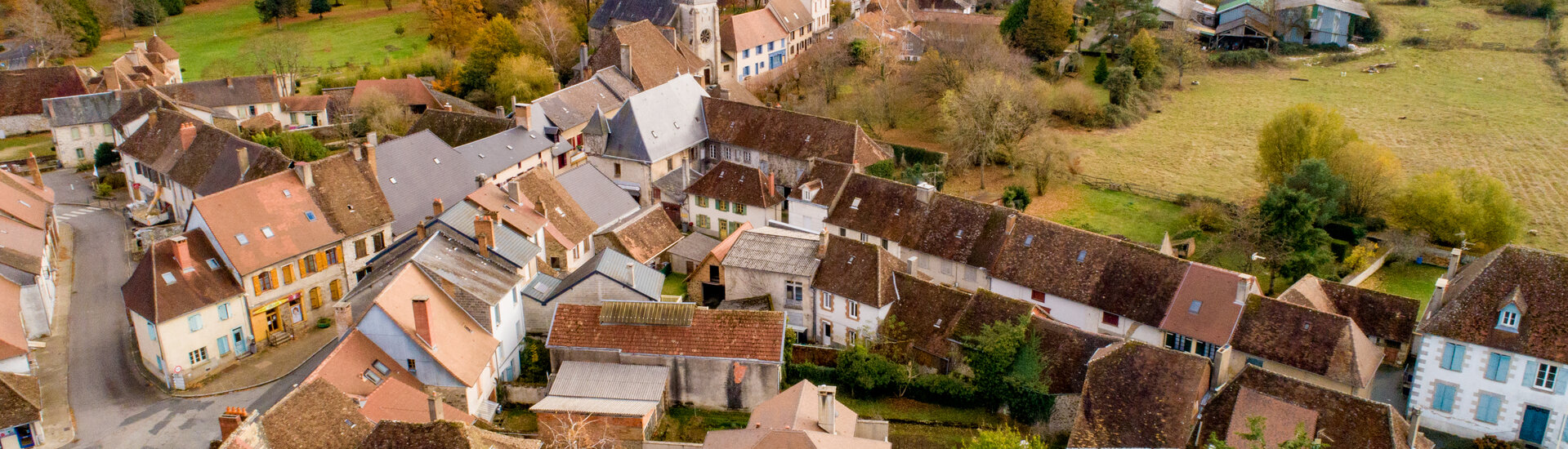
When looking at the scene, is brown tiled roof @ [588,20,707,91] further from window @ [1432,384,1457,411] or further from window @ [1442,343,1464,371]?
window @ [1432,384,1457,411]

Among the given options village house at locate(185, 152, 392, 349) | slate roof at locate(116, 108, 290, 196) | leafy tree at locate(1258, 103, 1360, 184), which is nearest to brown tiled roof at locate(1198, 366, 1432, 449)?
leafy tree at locate(1258, 103, 1360, 184)

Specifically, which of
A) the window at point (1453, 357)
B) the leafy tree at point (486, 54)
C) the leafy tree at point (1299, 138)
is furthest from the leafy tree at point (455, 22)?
the window at point (1453, 357)

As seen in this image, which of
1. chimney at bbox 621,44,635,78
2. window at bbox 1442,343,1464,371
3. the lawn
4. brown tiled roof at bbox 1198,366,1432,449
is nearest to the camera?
brown tiled roof at bbox 1198,366,1432,449

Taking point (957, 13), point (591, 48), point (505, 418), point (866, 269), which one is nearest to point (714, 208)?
point (866, 269)

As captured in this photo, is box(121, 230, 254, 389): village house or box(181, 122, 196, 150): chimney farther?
box(181, 122, 196, 150): chimney

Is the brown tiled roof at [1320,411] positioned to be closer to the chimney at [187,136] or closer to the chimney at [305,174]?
the chimney at [305,174]

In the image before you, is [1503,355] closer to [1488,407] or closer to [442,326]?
[1488,407]

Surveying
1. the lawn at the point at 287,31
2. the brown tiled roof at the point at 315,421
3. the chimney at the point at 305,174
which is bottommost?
the brown tiled roof at the point at 315,421
